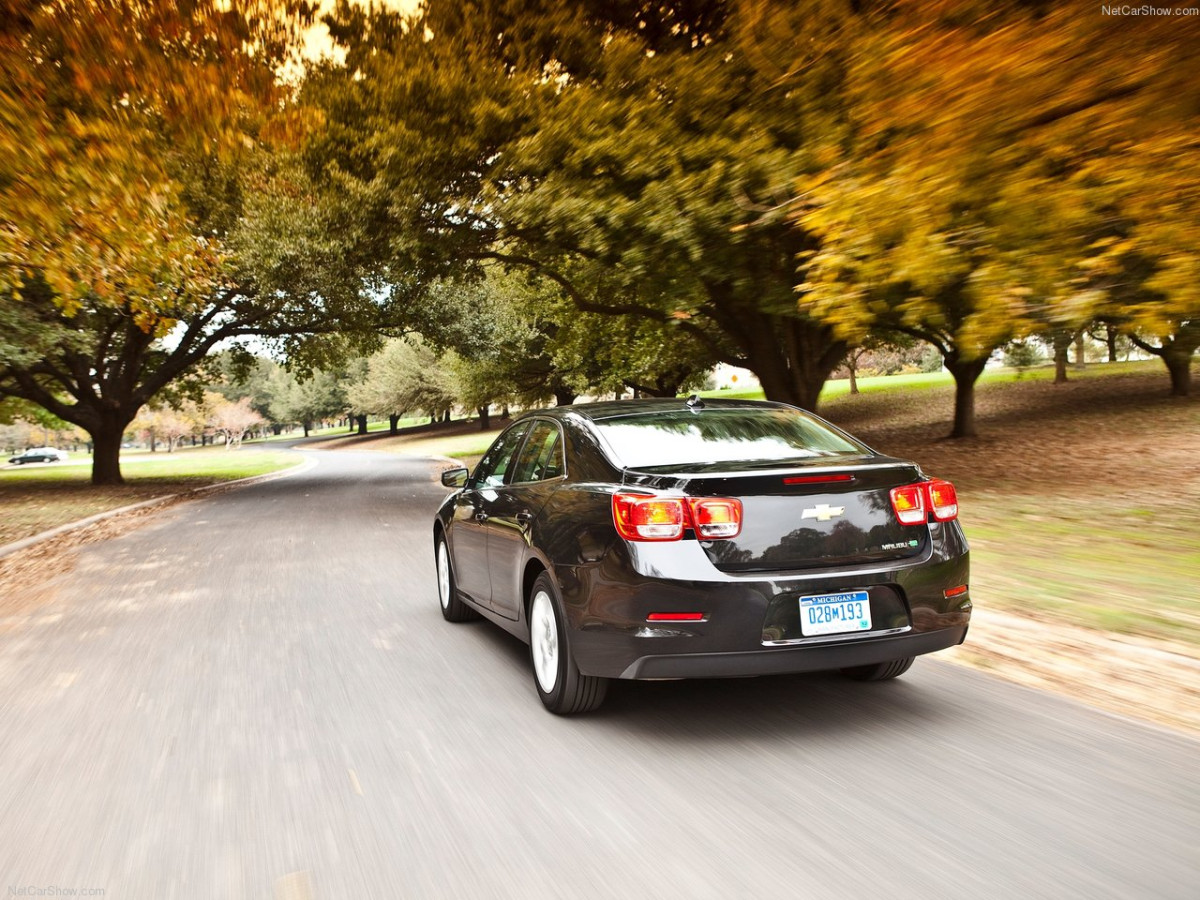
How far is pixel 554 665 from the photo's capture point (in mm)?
4668

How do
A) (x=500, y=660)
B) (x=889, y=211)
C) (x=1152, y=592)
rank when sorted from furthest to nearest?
(x=889, y=211) < (x=1152, y=592) < (x=500, y=660)

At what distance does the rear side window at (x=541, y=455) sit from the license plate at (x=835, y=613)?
1.60 metres

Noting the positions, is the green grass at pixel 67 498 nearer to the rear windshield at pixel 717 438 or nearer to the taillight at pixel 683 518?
the rear windshield at pixel 717 438

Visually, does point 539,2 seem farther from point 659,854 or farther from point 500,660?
point 659,854

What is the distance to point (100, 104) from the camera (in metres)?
9.62

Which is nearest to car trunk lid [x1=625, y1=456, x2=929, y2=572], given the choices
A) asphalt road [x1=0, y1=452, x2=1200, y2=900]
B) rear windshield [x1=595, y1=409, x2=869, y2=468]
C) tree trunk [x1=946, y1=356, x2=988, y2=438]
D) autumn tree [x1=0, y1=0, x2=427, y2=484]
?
rear windshield [x1=595, y1=409, x2=869, y2=468]

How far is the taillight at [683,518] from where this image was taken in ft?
13.4

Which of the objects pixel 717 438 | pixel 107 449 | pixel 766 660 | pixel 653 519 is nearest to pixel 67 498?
pixel 107 449

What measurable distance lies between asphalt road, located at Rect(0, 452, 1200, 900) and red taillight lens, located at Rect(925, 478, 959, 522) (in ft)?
3.09

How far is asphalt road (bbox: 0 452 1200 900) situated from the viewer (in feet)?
9.73

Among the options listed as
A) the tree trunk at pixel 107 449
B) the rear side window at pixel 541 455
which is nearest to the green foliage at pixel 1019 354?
the rear side window at pixel 541 455

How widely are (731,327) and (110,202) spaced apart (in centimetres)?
1006

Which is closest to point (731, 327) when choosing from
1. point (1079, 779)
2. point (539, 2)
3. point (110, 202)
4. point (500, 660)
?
point (539, 2)

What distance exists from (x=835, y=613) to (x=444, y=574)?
3810mm
